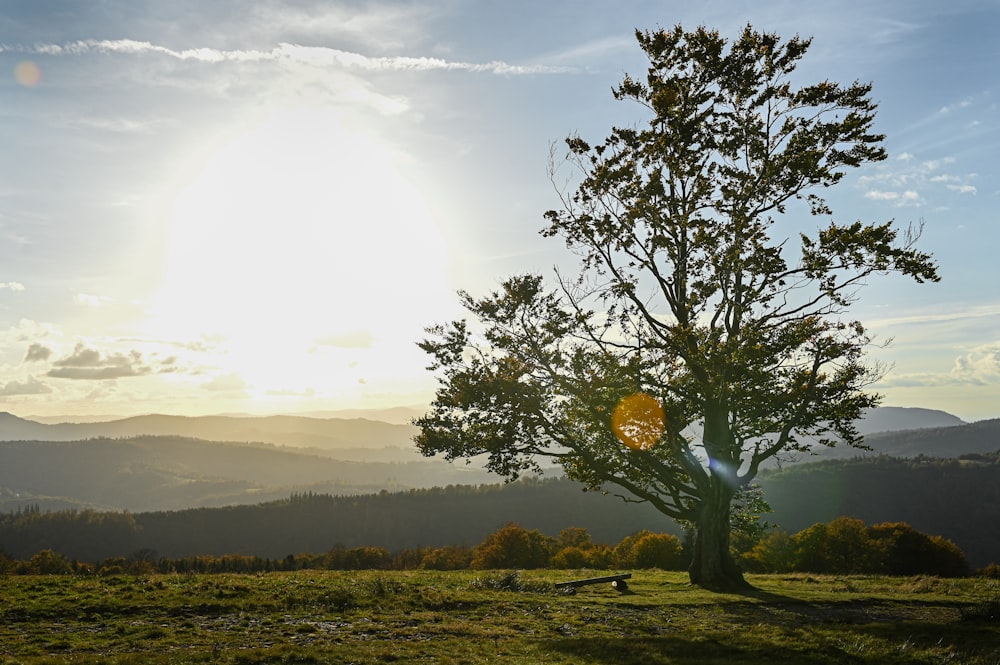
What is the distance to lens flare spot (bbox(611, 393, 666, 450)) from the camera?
3088 cm

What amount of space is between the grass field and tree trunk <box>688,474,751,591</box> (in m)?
1.87

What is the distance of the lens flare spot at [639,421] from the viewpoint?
101 feet

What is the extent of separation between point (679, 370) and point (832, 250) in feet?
29.1

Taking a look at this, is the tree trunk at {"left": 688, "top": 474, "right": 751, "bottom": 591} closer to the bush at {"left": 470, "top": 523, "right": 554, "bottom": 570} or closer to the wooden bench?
the wooden bench

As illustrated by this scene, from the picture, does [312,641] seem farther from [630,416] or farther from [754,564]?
[754,564]

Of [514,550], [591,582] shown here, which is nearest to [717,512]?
[591,582]

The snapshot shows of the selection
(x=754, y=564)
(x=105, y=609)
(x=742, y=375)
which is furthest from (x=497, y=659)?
(x=754, y=564)

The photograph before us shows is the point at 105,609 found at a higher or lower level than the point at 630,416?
lower

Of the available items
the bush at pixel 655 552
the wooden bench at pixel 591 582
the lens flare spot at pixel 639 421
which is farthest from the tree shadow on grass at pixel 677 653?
the bush at pixel 655 552

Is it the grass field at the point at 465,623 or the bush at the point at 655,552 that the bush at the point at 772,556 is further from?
the grass field at the point at 465,623

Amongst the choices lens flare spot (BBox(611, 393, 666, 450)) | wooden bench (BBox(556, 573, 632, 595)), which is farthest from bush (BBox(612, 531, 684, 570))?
lens flare spot (BBox(611, 393, 666, 450))

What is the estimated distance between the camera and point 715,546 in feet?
105

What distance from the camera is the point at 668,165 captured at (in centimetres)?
3262

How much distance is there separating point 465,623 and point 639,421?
45.6 ft
